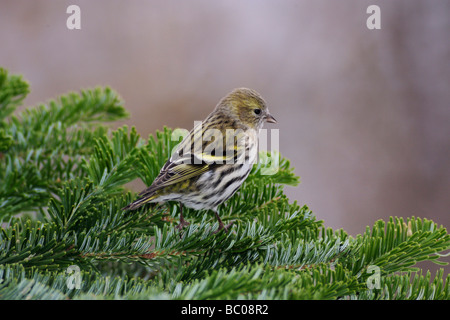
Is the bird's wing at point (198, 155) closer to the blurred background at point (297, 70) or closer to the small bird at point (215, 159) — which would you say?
the small bird at point (215, 159)

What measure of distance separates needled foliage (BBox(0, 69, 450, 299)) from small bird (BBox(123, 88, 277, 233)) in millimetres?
31

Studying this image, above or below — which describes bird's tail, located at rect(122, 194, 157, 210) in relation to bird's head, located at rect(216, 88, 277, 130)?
below

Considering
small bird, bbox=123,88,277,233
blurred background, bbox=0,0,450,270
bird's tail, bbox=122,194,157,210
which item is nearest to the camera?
bird's tail, bbox=122,194,157,210

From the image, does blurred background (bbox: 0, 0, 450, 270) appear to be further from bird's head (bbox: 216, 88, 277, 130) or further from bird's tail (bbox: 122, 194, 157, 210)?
bird's tail (bbox: 122, 194, 157, 210)

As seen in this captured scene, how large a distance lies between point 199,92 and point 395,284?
2.37m

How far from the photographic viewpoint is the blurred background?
9.41ft

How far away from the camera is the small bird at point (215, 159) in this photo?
3.87ft

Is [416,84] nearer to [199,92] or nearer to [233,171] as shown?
[199,92]

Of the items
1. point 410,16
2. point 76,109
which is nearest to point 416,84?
point 410,16

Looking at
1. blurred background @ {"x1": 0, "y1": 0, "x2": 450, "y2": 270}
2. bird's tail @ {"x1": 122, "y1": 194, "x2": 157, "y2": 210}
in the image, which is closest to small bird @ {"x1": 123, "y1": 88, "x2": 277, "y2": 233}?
bird's tail @ {"x1": 122, "y1": 194, "x2": 157, "y2": 210}

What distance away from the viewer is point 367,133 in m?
2.88

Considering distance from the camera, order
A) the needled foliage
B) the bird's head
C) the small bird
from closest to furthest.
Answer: the needled foliage, the small bird, the bird's head

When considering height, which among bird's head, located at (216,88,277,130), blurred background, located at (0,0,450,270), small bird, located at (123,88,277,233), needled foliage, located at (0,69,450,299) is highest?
blurred background, located at (0,0,450,270)

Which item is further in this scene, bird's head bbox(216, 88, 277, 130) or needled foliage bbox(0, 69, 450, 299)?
bird's head bbox(216, 88, 277, 130)
